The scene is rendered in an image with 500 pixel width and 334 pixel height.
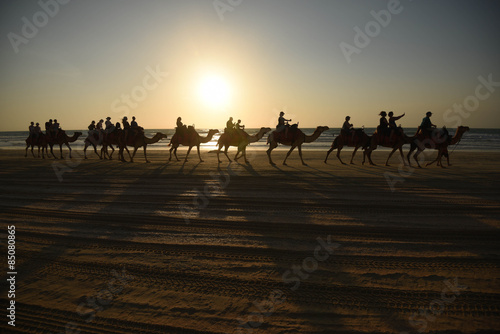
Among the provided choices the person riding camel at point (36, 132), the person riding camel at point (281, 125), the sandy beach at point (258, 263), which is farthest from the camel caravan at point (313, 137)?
the sandy beach at point (258, 263)

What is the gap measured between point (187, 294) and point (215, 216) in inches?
125

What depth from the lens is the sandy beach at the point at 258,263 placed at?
3156 mm

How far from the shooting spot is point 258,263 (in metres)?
4.36

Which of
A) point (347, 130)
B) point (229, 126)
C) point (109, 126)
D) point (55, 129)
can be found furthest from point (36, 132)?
point (347, 130)

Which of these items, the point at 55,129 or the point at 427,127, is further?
the point at 55,129

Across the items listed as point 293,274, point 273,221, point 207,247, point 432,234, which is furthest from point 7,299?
point 432,234

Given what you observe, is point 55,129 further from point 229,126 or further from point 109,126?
point 229,126

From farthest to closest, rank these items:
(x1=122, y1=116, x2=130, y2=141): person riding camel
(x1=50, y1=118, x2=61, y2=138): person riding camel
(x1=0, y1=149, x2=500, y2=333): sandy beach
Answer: (x1=50, y1=118, x2=61, y2=138): person riding camel, (x1=122, y1=116, x2=130, y2=141): person riding camel, (x1=0, y1=149, x2=500, y2=333): sandy beach

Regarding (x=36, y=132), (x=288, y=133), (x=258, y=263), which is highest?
(x=36, y=132)

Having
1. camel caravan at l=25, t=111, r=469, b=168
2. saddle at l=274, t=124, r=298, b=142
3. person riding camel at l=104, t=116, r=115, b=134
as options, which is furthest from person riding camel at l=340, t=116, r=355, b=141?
person riding camel at l=104, t=116, r=115, b=134

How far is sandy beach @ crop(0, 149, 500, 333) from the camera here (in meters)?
3.16

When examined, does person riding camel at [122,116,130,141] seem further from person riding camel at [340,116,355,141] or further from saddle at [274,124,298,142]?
person riding camel at [340,116,355,141]

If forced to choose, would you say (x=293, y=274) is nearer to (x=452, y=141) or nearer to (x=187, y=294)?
(x=187, y=294)

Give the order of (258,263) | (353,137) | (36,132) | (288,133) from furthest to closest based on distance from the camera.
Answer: (36,132) < (353,137) < (288,133) < (258,263)
